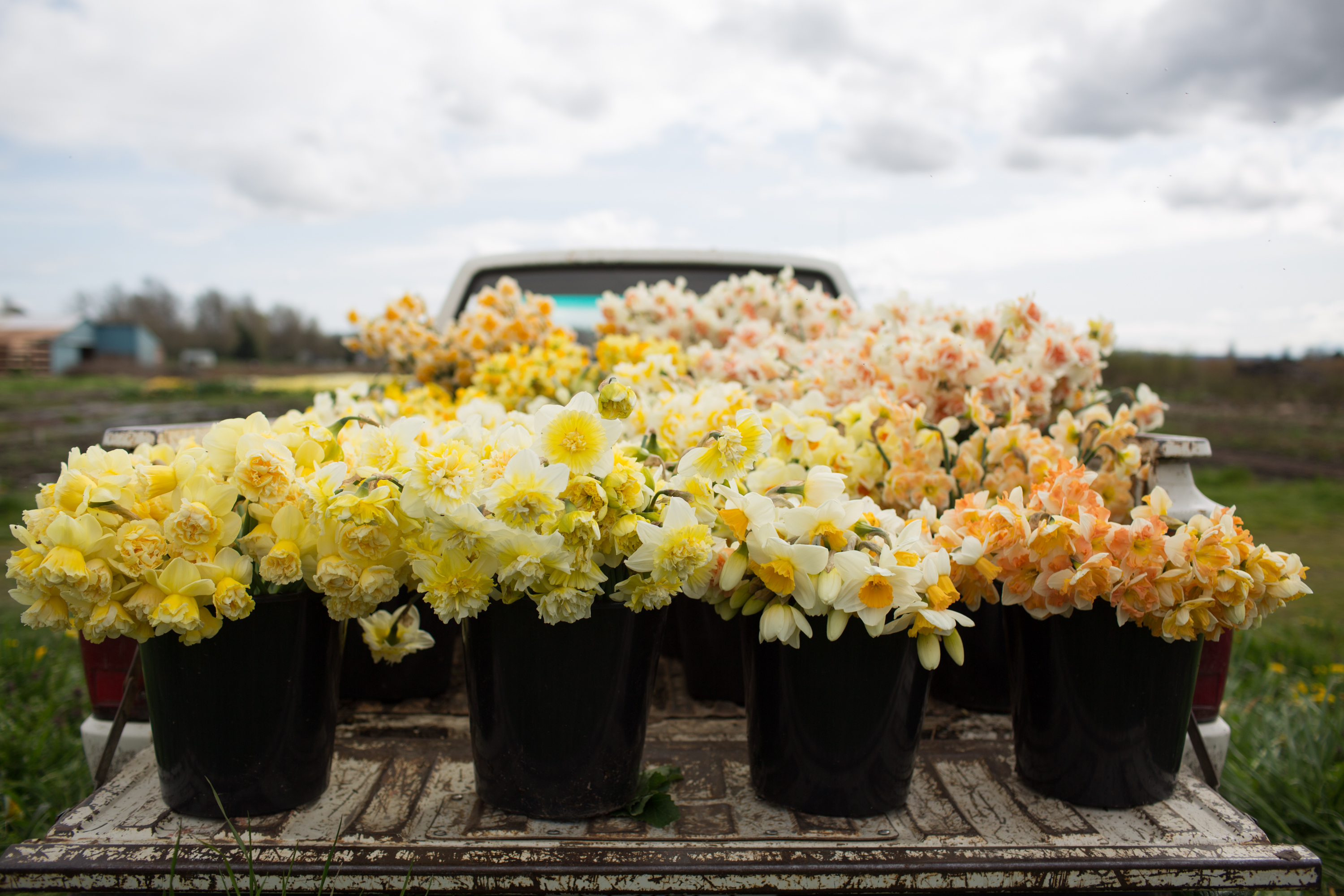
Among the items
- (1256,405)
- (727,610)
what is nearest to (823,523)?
(727,610)

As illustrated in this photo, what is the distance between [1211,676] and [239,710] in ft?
5.87

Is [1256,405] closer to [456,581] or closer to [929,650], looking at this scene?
[929,650]

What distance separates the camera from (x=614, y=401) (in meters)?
1.19

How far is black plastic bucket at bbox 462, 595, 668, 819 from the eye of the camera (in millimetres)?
1305

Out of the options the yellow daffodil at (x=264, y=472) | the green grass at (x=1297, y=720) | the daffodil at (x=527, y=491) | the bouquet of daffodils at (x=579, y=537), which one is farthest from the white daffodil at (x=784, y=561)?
the green grass at (x=1297, y=720)

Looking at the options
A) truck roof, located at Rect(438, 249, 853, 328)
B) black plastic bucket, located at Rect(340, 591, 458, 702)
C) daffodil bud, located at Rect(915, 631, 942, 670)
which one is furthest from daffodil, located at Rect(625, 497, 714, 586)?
truck roof, located at Rect(438, 249, 853, 328)

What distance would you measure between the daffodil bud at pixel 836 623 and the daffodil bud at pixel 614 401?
429 millimetres

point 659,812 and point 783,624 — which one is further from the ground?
point 783,624

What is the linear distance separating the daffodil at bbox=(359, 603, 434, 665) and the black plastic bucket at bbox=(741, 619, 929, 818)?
0.62 metres

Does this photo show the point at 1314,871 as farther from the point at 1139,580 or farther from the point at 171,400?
the point at 171,400

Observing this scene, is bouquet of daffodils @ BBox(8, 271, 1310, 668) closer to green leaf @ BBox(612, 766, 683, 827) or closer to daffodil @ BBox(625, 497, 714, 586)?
daffodil @ BBox(625, 497, 714, 586)

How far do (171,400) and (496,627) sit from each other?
24464 millimetres

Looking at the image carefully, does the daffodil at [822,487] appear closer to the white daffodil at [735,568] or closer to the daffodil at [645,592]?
the white daffodil at [735,568]

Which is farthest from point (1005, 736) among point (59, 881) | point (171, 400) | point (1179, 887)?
point (171, 400)
